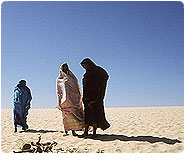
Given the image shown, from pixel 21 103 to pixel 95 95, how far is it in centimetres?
391

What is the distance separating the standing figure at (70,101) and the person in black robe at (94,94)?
1.31 feet

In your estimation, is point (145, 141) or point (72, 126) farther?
point (72, 126)

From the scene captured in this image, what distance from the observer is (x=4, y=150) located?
19.8 ft

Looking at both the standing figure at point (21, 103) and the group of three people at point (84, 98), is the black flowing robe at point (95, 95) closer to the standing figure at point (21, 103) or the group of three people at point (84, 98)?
the group of three people at point (84, 98)

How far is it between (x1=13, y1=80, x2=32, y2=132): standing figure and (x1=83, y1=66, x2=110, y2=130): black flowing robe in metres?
3.55

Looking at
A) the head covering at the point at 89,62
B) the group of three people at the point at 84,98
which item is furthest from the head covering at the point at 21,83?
the head covering at the point at 89,62

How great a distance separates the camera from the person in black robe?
692 cm

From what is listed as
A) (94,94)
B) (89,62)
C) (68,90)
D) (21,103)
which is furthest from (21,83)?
(94,94)

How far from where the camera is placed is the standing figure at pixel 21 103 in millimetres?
9320

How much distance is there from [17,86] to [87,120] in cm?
398

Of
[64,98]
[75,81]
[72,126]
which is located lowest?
[72,126]
